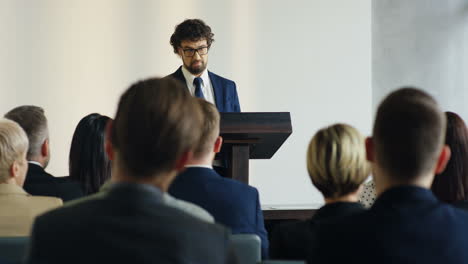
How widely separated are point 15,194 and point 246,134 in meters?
1.37

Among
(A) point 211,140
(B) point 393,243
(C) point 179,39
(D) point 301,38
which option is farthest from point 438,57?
(B) point 393,243

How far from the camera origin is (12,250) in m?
1.75

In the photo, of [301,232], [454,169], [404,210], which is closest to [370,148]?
[404,210]

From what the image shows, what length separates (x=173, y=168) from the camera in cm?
144

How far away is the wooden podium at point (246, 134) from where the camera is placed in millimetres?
3414

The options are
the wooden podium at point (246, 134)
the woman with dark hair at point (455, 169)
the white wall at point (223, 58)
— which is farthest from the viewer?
the white wall at point (223, 58)

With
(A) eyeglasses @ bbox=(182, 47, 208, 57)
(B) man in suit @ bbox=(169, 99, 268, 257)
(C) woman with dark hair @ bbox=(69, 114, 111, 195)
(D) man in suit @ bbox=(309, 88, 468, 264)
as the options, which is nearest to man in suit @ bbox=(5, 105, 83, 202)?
(C) woman with dark hair @ bbox=(69, 114, 111, 195)

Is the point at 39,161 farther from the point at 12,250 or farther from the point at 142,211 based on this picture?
the point at 142,211

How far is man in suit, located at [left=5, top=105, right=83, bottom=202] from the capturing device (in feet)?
8.89

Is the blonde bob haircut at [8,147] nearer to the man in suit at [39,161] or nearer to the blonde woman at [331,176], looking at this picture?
the man in suit at [39,161]

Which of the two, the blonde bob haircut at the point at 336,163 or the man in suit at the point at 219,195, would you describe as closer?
the blonde bob haircut at the point at 336,163

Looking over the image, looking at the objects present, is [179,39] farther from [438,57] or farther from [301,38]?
[438,57]

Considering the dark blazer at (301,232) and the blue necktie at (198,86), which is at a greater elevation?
the blue necktie at (198,86)

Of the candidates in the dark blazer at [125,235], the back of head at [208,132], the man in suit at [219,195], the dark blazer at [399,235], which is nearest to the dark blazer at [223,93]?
the back of head at [208,132]
